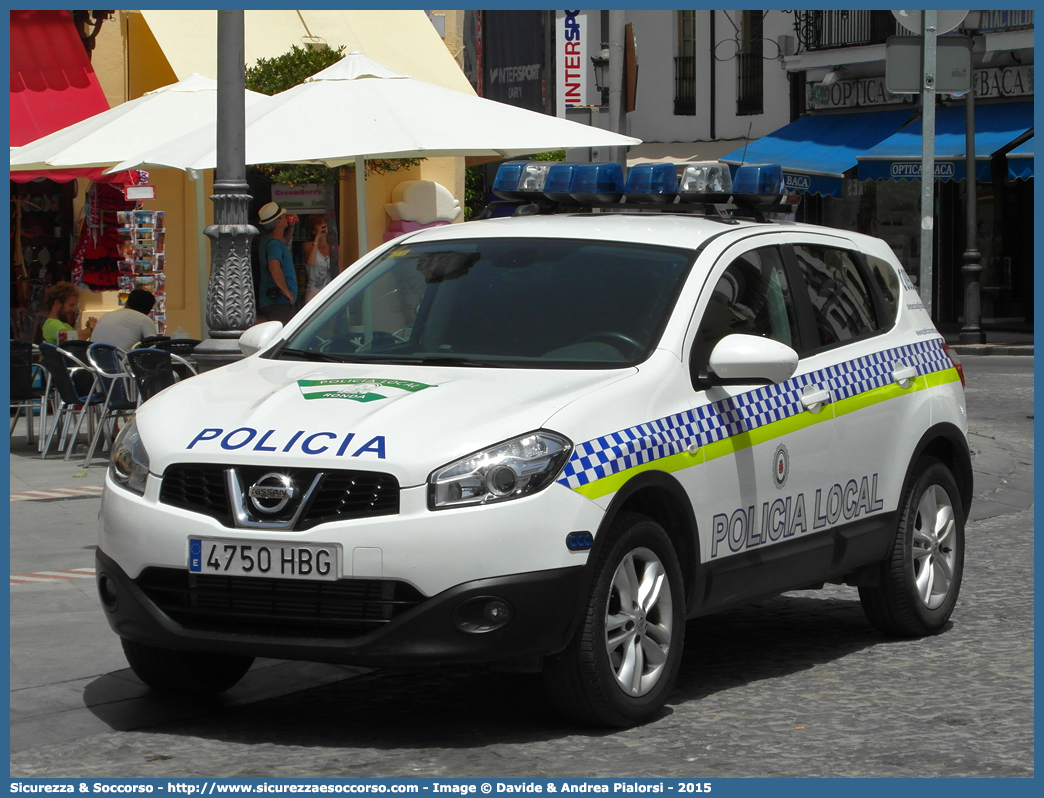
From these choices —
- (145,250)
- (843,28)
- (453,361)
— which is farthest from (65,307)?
(843,28)

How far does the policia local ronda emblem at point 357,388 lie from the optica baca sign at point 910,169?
79.9 feet

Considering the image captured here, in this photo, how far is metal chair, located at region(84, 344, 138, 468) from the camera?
12383 millimetres

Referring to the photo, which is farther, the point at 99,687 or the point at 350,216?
the point at 350,216

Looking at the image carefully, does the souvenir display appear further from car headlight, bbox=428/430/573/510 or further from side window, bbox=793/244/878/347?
car headlight, bbox=428/430/573/510

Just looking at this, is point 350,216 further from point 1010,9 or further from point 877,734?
point 877,734

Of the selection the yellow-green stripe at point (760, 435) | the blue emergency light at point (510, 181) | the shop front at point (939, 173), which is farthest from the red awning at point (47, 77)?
the yellow-green stripe at point (760, 435)

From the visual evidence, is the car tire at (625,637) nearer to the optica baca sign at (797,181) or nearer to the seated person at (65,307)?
the seated person at (65,307)

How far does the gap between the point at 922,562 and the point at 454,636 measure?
112 inches

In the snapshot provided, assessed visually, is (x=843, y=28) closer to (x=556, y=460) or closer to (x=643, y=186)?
(x=643, y=186)

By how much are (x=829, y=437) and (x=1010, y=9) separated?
25.7 m

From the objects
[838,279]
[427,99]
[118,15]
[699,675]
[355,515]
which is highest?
[118,15]

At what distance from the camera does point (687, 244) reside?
6.11 m

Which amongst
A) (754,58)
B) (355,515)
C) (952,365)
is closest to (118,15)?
(952,365)

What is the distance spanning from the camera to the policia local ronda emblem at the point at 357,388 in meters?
5.24
